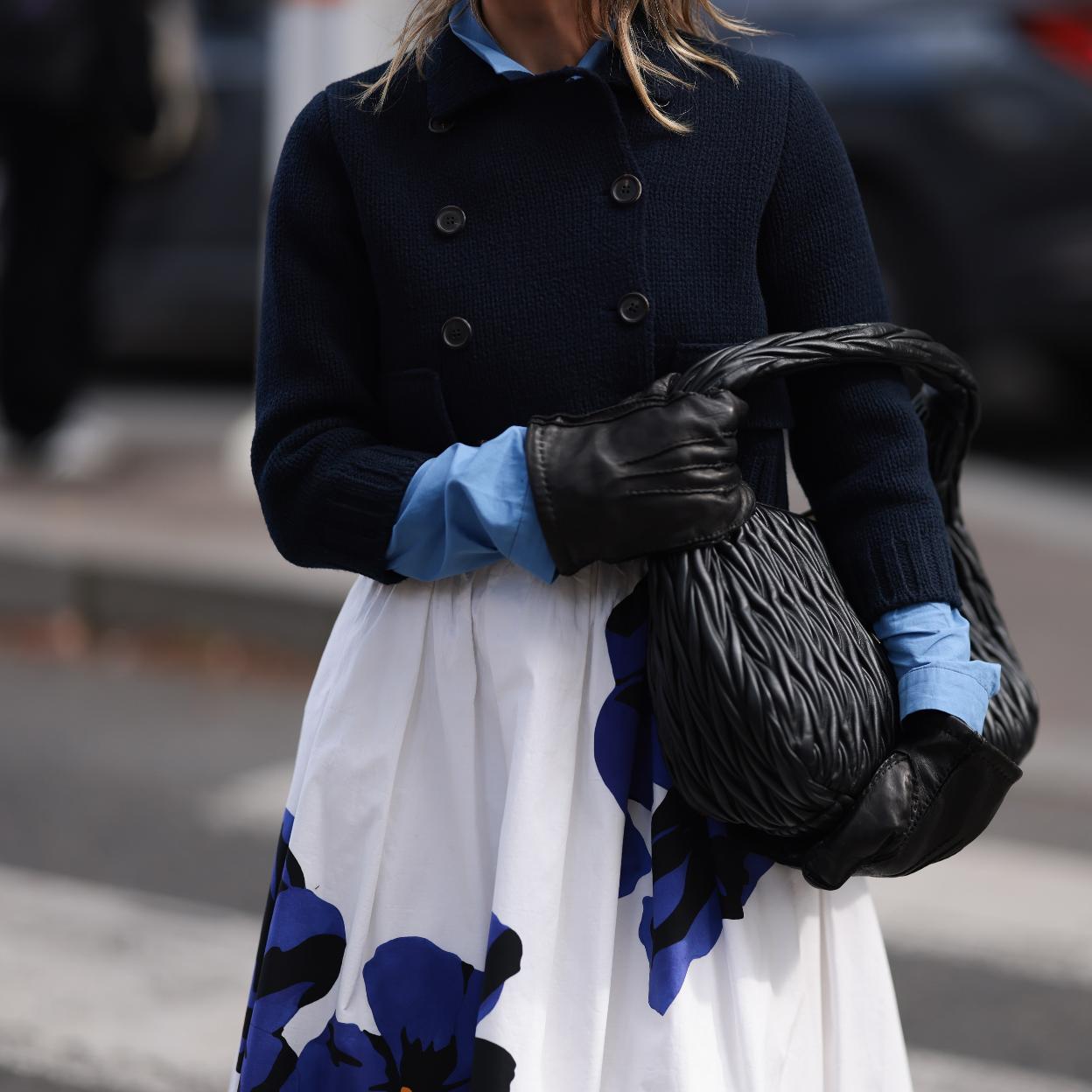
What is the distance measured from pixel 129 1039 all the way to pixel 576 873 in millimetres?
1777

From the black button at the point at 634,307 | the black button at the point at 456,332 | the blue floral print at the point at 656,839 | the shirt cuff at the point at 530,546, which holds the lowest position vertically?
the blue floral print at the point at 656,839

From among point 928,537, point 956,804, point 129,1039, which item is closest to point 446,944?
point 956,804

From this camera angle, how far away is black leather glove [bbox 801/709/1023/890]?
1709 millimetres

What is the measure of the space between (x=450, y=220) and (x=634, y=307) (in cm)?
20

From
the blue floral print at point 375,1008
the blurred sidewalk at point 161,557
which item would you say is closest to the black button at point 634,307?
the blue floral print at point 375,1008

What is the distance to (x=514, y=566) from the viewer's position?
1825 mm

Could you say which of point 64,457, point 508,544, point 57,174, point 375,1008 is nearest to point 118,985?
point 375,1008

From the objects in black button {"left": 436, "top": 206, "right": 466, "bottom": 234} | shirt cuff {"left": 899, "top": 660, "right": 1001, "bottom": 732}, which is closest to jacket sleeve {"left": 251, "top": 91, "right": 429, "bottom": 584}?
black button {"left": 436, "top": 206, "right": 466, "bottom": 234}

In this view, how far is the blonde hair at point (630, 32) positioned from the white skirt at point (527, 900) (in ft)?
1.64

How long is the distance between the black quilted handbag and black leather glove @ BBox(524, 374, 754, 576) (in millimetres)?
32

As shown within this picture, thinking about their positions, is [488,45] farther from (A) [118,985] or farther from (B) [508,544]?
(A) [118,985]

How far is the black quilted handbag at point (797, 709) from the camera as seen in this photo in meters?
1.66

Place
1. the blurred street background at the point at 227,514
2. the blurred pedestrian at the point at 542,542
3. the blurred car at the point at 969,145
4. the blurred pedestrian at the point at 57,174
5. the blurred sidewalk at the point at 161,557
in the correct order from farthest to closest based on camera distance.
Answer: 1. the blurred car at the point at 969,145
2. the blurred pedestrian at the point at 57,174
3. the blurred sidewalk at the point at 161,557
4. the blurred street background at the point at 227,514
5. the blurred pedestrian at the point at 542,542

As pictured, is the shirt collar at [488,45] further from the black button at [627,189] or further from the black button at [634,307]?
the black button at [634,307]
